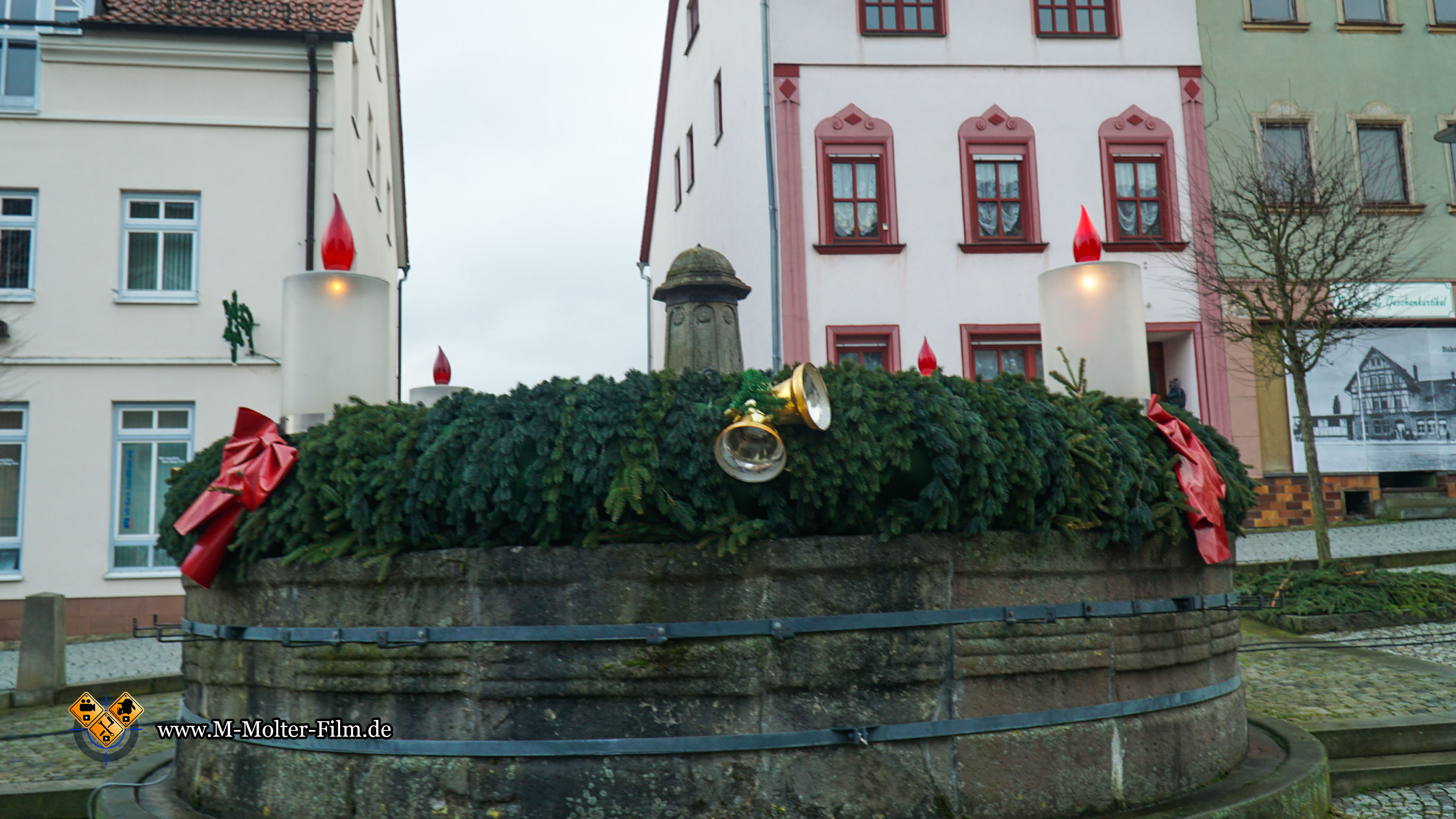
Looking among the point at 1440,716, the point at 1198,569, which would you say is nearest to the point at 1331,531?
the point at 1440,716

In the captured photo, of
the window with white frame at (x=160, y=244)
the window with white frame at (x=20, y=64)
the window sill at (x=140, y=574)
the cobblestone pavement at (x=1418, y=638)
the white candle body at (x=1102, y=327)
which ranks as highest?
the window with white frame at (x=20, y=64)

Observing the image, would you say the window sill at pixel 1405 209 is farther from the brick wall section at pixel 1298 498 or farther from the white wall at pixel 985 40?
the brick wall section at pixel 1298 498

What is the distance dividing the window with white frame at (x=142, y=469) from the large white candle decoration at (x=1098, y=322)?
480 inches

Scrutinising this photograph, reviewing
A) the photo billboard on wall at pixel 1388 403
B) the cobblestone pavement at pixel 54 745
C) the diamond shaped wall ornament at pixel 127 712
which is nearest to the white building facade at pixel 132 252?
the cobblestone pavement at pixel 54 745

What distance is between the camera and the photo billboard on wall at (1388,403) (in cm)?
1705

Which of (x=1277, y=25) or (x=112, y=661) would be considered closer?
(x=112, y=661)

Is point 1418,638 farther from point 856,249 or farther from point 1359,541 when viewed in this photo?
point 856,249

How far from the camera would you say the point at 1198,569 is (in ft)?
14.1

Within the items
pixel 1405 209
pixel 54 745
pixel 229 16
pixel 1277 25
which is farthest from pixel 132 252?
pixel 1405 209

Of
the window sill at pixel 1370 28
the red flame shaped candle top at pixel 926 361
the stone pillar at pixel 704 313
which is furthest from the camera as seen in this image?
the window sill at pixel 1370 28

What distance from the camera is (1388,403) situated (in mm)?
17156

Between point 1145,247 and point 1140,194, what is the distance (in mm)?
886

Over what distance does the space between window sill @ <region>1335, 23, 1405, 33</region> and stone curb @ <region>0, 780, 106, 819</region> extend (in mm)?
19517

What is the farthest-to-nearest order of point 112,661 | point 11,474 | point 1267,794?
point 11,474, point 112,661, point 1267,794
